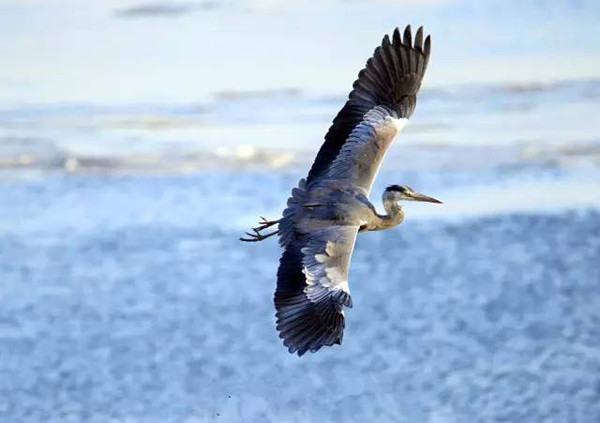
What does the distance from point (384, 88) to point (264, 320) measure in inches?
124

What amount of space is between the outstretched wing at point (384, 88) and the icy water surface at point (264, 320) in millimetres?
2085

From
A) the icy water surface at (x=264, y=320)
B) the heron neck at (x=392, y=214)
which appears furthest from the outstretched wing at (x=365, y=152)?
the icy water surface at (x=264, y=320)

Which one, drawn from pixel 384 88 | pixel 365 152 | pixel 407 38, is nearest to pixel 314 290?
pixel 365 152

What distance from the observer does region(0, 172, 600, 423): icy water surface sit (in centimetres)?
962

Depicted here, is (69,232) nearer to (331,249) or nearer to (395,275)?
(395,275)

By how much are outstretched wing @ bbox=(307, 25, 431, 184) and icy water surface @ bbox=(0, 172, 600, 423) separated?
6.84 ft

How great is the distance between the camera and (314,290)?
7289 millimetres

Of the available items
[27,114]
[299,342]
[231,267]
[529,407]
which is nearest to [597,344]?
[529,407]

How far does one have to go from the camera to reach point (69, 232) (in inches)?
514

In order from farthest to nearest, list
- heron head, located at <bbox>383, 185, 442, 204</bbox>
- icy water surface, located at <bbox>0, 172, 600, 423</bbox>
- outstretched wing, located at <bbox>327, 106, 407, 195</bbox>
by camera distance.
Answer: icy water surface, located at <bbox>0, 172, 600, 423</bbox>
heron head, located at <bbox>383, 185, 442, 204</bbox>
outstretched wing, located at <bbox>327, 106, 407, 195</bbox>

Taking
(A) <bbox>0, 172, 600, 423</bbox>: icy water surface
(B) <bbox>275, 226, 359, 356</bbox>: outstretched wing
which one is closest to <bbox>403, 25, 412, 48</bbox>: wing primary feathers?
(B) <bbox>275, 226, 359, 356</bbox>: outstretched wing

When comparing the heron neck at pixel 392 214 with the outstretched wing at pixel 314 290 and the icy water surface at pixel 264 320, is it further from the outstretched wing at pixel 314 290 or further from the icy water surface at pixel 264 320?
the icy water surface at pixel 264 320

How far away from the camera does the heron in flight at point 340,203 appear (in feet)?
23.7

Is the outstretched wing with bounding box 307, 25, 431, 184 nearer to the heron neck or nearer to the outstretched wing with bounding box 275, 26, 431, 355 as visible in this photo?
the outstretched wing with bounding box 275, 26, 431, 355
